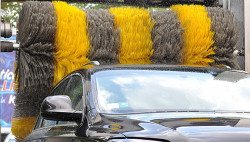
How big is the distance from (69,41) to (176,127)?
201cm

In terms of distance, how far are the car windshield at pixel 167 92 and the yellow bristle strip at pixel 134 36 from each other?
1.04 metres

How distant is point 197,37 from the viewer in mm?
4410

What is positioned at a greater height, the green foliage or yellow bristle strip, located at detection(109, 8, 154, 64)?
the green foliage

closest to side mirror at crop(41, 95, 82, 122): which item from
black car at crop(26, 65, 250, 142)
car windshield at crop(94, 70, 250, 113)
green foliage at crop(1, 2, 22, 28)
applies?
black car at crop(26, 65, 250, 142)

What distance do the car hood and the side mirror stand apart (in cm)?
23

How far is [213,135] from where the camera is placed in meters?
2.20

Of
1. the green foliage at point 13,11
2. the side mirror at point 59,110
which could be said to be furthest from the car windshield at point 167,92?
the green foliage at point 13,11

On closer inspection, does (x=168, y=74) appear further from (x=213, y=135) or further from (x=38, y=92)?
(x=38, y=92)

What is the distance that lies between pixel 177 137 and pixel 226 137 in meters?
0.21

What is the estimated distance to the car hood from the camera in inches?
86.5

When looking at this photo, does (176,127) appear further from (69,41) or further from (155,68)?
(69,41)

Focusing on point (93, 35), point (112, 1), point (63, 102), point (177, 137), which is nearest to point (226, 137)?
point (177, 137)

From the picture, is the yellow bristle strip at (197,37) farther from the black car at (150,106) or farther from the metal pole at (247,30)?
the black car at (150,106)

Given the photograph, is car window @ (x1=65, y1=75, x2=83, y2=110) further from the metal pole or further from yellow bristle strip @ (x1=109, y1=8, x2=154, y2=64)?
the metal pole
